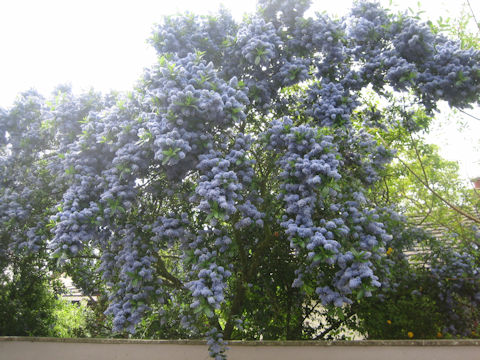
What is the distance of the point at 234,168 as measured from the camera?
3635mm

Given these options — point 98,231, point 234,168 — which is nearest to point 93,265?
point 98,231

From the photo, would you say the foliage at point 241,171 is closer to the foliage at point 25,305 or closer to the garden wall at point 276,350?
the garden wall at point 276,350

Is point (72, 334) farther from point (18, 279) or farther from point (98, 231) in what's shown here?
point (98, 231)

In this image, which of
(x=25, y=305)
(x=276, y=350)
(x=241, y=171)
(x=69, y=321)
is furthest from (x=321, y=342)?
(x=25, y=305)

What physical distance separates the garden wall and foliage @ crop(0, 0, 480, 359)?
0.89 feet

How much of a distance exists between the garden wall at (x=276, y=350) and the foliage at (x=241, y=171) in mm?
273

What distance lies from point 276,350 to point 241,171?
284 centimetres

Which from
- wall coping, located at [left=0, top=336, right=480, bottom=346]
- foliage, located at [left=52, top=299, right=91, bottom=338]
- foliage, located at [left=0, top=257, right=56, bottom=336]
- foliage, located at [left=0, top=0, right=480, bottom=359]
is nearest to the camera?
foliage, located at [left=0, top=0, right=480, bottom=359]

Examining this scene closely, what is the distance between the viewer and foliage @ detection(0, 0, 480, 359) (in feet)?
11.0

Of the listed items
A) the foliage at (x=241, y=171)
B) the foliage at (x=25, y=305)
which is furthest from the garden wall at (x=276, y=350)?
the foliage at (x=25, y=305)

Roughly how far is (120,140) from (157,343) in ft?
11.0

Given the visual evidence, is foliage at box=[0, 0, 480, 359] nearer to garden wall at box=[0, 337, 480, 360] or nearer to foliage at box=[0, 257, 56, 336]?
garden wall at box=[0, 337, 480, 360]

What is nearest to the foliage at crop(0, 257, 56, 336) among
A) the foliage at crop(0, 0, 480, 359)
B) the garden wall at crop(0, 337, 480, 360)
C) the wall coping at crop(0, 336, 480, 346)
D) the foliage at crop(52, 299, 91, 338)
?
the foliage at crop(52, 299, 91, 338)

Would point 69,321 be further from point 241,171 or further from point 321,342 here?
point 241,171
